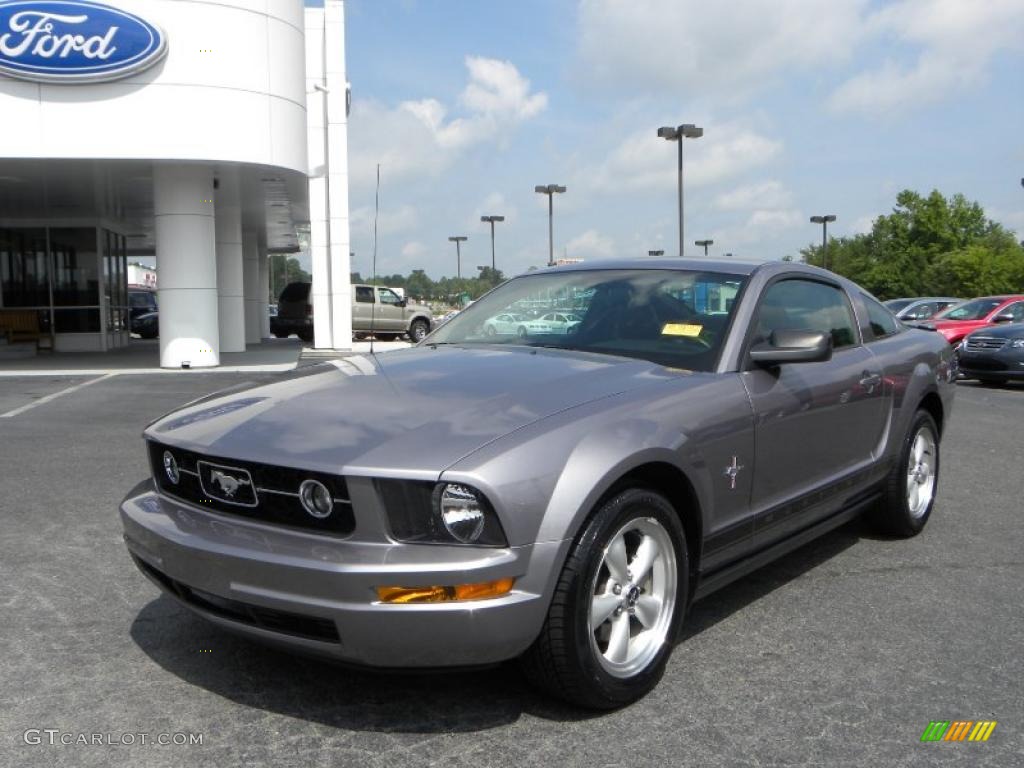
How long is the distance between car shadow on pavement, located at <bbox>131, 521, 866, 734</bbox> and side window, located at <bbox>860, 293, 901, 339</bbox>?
6.86 ft

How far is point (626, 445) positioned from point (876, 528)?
2923 millimetres

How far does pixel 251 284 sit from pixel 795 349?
89.7ft

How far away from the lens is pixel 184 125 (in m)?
15.9

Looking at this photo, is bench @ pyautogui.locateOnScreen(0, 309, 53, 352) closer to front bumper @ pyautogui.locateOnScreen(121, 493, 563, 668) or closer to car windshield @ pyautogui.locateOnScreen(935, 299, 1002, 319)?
car windshield @ pyautogui.locateOnScreen(935, 299, 1002, 319)

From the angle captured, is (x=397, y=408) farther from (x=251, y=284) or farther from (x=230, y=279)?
(x=251, y=284)

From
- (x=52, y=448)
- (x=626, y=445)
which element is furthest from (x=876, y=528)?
(x=52, y=448)

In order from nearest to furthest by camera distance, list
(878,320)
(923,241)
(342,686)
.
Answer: (342,686), (878,320), (923,241)

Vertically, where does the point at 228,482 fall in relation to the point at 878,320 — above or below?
below

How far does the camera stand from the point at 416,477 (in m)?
2.70

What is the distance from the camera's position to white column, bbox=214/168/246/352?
22.3m

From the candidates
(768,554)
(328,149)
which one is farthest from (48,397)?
(768,554)

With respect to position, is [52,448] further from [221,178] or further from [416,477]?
[221,178]

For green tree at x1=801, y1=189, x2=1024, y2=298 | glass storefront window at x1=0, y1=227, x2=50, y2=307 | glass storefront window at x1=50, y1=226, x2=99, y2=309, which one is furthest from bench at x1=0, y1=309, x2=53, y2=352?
green tree at x1=801, y1=189, x2=1024, y2=298

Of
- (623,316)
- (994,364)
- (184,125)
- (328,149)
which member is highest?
(328,149)
